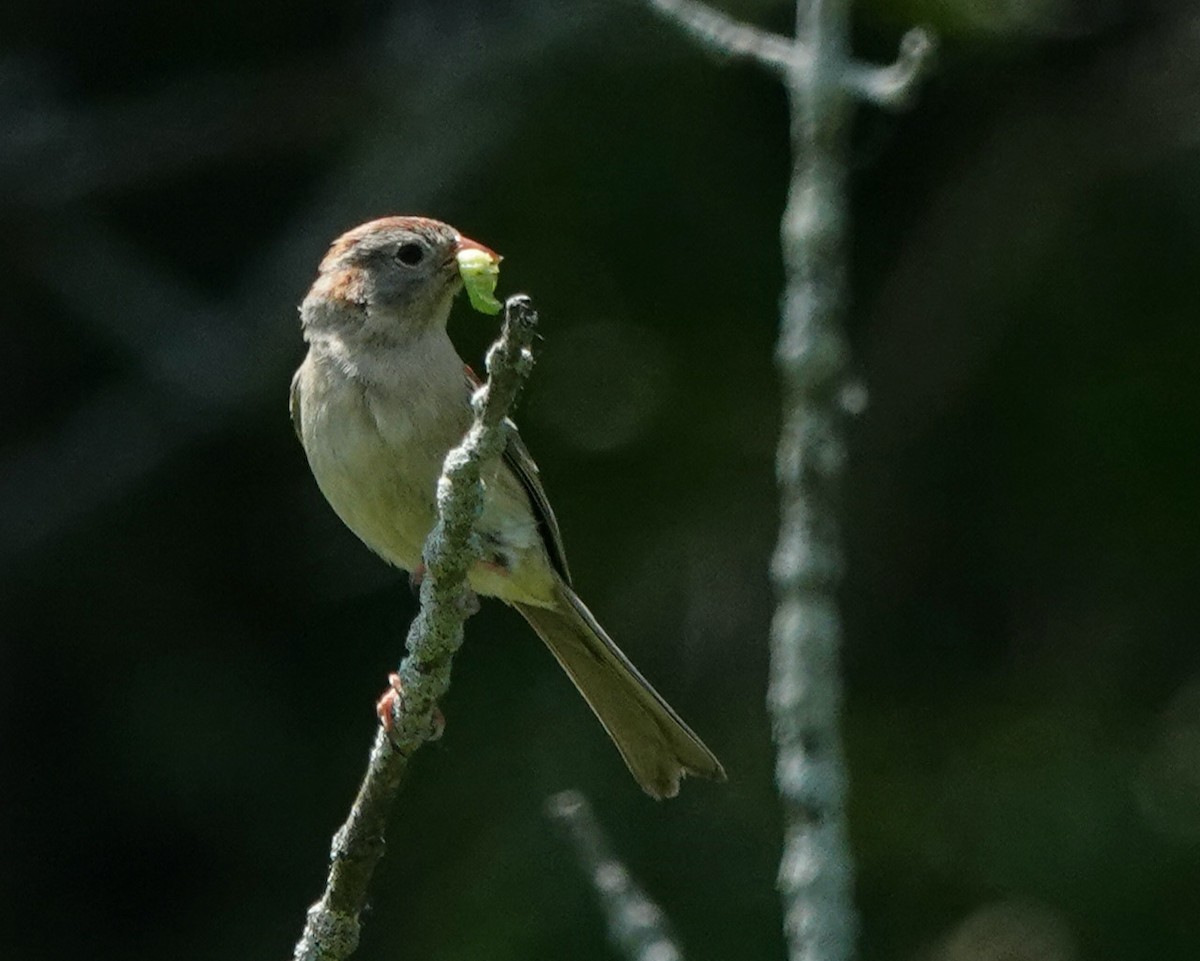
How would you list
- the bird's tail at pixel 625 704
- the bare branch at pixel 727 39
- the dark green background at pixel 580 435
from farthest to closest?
1. the dark green background at pixel 580 435
2. the bird's tail at pixel 625 704
3. the bare branch at pixel 727 39

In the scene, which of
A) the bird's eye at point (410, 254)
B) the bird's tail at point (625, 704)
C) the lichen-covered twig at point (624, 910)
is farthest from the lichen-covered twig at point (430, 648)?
the bird's eye at point (410, 254)

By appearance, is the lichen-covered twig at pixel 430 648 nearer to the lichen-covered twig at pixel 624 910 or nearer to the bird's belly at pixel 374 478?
the lichen-covered twig at pixel 624 910

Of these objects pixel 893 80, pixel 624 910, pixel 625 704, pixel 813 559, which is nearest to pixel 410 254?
pixel 625 704

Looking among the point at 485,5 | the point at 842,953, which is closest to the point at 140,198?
the point at 485,5

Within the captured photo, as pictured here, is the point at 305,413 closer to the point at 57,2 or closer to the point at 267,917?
the point at 267,917

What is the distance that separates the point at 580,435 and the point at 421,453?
6.35ft

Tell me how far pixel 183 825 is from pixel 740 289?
2.30 metres

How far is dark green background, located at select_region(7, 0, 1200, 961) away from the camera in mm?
6594

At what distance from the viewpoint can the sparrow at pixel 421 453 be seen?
5066mm

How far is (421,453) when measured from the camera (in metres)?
5.04

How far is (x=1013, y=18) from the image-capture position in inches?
252

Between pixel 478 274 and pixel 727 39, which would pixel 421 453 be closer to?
pixel 478 274

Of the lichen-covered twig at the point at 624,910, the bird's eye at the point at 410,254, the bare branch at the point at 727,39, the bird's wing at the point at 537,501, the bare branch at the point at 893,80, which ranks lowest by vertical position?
the lichen-covered twig at the point at 624,910

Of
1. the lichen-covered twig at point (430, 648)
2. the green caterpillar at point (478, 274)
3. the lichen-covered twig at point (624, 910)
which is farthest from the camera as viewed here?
the green caterpillar at point (478, 274)
